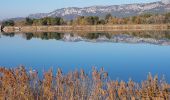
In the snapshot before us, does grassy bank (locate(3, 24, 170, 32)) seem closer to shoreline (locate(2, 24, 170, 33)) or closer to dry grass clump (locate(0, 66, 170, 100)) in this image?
shoreline (locate(2, 24, 170, 33))

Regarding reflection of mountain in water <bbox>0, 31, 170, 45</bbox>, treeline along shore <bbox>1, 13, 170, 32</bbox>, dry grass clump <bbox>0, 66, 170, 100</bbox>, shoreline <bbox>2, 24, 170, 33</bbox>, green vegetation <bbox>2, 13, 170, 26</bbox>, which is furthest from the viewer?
green vegetation <bbox>2, 13, 170, 26</bbox>

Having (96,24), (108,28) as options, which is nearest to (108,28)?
(108,28)

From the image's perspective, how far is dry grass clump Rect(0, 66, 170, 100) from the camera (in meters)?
4.72

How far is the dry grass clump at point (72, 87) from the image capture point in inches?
186

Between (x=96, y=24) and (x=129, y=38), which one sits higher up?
(x=129, y=38)

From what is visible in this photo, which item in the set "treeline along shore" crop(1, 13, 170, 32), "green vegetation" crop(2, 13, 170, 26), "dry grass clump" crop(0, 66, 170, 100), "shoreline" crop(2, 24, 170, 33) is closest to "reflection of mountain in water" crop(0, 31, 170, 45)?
"shoreline" crop(2, 24, 170, 33)

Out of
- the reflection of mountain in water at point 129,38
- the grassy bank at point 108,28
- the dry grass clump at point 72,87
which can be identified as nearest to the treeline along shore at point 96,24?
the grassy bank at point 108,28

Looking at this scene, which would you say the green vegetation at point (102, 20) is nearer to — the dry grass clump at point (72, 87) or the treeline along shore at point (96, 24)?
the treeline along shore at point (96, 24)

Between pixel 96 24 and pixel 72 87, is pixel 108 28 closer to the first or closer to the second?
pixel 96 24

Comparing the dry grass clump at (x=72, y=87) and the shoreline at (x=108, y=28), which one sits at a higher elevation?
the dry grass clump at (x=72, y=87)

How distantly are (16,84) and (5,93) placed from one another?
0.25 m

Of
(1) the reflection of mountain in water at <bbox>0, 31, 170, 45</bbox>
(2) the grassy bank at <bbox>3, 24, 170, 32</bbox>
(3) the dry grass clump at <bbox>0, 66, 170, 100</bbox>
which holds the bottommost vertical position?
(2) the grassy bank at <bbox>3, 24, 170, 32</bbox>

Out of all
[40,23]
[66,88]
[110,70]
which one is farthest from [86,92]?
[40,23]

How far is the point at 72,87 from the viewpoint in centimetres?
580
